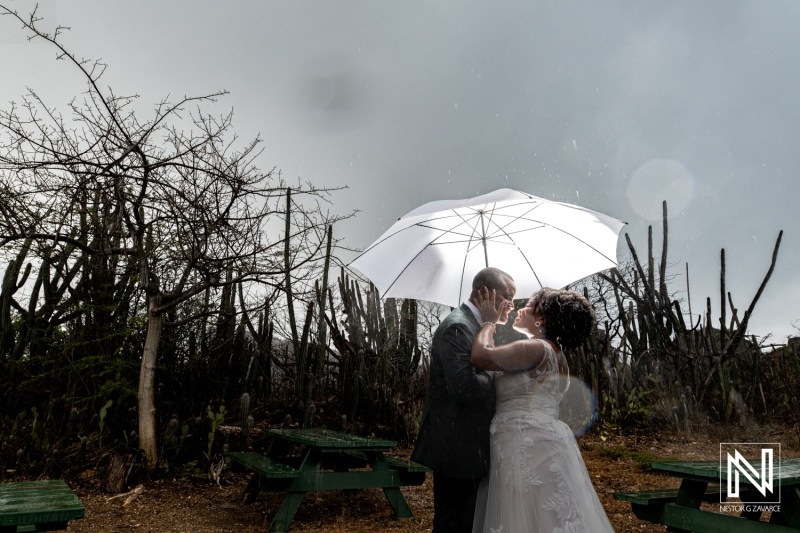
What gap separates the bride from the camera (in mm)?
2488

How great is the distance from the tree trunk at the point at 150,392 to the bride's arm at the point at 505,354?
11.8ft

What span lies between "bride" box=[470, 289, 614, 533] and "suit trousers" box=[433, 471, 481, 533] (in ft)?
0.12

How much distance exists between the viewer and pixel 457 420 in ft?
8.61

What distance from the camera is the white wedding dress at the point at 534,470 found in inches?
97.4

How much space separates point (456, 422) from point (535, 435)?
14.1 inches

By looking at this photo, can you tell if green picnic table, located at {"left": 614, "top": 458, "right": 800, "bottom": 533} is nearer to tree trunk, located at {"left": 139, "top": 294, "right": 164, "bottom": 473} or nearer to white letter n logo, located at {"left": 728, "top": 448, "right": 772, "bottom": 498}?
white letter n logo, located at {"left": 728, "top": 448, "right": 772, "bottom": 498}

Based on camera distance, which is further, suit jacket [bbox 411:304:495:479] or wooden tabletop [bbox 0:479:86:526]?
suit jacket [bbox 411:304:495:479]

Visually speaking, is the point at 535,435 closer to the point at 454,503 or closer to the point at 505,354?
the point at 505,354

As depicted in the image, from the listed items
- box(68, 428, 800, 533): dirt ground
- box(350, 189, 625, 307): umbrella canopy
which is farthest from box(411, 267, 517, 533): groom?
box(68, 428, 800, 533): dirt ground

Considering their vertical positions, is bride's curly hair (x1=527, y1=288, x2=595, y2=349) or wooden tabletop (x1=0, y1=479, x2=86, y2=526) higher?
bride's curly hair (x1=527, y1=288, x2=595, y2=349)

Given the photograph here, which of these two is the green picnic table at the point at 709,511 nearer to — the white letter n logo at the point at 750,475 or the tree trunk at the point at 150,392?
the white letter n logo at the point at 750,475

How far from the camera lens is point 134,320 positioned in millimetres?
6035

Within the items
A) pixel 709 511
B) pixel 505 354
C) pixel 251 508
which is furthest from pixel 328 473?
pixel 709 511

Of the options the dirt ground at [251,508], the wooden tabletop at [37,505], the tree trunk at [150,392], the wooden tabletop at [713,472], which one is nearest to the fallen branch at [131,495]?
the dirt ground at [251,508]
